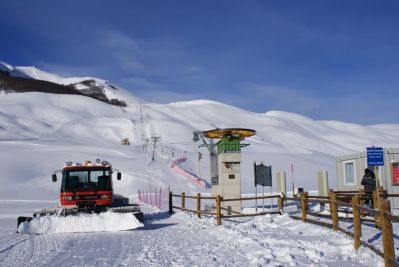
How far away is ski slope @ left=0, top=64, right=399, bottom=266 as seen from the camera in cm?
977

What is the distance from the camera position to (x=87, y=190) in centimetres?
1720

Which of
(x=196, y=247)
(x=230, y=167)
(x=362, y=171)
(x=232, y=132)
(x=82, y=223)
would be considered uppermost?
(x=232, y=132)

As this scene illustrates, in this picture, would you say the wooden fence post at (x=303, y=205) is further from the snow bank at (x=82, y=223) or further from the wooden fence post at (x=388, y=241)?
the wooden fence post at (x=388, y=241)

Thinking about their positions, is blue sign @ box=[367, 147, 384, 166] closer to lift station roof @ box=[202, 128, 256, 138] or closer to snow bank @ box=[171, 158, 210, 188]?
lift station roof @ box=[202, 128, 256, 138]

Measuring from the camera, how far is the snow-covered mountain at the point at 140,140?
157ft

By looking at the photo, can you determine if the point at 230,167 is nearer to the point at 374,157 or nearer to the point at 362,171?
the point at 362,171

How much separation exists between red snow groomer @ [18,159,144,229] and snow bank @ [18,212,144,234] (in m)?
1.00

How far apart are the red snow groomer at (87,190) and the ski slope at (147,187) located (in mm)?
1709

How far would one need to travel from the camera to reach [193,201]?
34062 millimetres

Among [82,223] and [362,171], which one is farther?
[362,171]

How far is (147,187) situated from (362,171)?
24.0 meters

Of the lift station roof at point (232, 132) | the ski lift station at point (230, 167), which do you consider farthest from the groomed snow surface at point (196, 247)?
the lift station roof at point (232, 132)

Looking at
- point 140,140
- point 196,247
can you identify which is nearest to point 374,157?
point 196,247

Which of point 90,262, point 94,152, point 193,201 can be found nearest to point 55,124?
point 94,152
